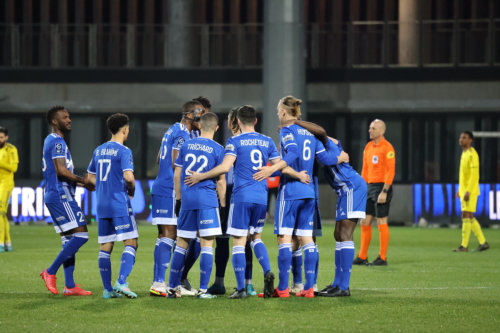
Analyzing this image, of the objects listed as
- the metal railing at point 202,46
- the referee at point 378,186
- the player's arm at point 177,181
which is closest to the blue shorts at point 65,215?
the player's arm at point 177,181

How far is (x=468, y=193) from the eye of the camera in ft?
49.3

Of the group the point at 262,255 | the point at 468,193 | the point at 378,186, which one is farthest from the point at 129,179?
the point at 468,193

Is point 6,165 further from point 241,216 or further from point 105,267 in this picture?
point 241,216

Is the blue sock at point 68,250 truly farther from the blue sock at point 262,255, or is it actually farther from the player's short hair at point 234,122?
the player's short hair at point 234,122

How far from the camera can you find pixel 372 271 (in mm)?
11602

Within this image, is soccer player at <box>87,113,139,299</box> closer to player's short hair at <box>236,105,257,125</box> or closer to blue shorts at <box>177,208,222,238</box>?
blue shorts at <box>177,208,222,238</box>

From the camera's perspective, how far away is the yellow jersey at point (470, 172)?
597 inches

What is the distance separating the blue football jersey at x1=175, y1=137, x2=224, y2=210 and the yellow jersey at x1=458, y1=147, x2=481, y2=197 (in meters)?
7.74

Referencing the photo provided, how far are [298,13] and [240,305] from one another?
52.6 feet

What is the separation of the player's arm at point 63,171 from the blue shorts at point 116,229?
1.70ft

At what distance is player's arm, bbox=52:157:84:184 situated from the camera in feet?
29.1

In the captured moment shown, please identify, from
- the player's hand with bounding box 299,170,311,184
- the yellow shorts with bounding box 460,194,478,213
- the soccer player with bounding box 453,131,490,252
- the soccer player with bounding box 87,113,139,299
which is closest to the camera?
the soccer player with bounding box 87,113,139,299

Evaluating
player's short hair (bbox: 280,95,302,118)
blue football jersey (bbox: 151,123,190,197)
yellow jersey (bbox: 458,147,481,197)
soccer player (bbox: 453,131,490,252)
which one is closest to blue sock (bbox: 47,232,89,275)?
blue football jersey (bbox: 151,123,190,197)

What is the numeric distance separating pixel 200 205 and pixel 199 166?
0.39 m
